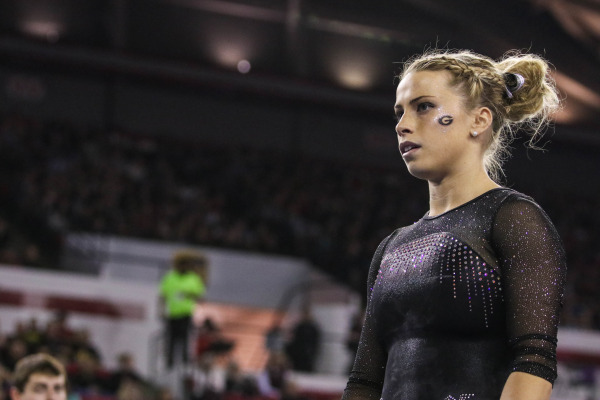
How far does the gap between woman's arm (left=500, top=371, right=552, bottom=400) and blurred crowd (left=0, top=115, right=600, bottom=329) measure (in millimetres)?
12650

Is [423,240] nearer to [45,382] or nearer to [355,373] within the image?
[355,373]

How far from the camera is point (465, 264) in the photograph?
1967mm

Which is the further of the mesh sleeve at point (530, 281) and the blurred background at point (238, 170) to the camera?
the blurred background at point (238, 170)

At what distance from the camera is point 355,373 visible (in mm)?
2213

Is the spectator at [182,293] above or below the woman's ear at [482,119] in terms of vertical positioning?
above

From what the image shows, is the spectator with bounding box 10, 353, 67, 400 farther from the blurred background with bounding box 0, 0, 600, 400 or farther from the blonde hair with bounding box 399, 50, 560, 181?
the blurred background with bounding box 0, 0, 600, 400

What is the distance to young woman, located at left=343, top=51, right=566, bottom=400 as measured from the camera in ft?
6.17

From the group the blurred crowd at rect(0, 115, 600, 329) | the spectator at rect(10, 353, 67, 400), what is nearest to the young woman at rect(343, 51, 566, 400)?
the spectator at rect(10, 353, 67, 400)

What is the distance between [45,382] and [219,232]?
13.3m

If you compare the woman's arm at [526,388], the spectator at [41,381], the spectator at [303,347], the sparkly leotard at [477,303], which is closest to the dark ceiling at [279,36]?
the spectator at [303,347]

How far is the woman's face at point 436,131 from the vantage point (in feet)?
6.83

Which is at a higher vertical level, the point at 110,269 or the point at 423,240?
the point at 110,269

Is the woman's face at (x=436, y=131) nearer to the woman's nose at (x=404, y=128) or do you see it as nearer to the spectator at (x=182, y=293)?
the woman's nose at (x=404, y=128)

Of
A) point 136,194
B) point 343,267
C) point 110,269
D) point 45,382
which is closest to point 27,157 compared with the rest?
point 136,194
